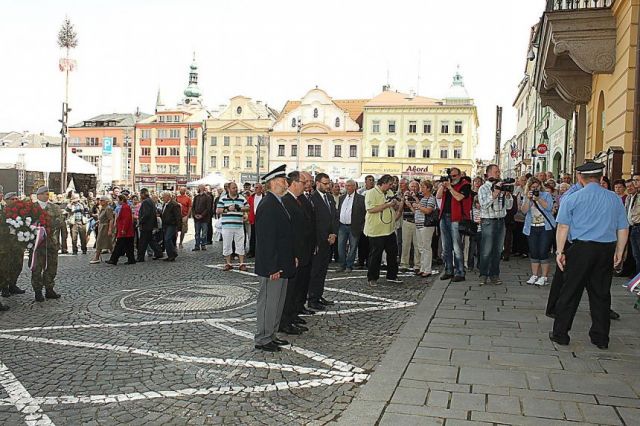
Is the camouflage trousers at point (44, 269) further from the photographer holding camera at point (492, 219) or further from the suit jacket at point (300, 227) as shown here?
the photographer holding camera at point (492, 219)

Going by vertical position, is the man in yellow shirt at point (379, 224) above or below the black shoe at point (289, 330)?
above

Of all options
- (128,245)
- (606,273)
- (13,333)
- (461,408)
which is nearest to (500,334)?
(606,273)

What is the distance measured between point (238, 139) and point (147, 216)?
68.4m

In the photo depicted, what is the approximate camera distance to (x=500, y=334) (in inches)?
259

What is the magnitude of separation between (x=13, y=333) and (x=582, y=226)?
260 inches

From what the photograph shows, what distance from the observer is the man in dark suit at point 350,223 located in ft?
39.0

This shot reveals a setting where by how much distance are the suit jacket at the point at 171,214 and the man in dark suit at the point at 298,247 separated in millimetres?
7417

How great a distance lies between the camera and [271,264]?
6.04 meters

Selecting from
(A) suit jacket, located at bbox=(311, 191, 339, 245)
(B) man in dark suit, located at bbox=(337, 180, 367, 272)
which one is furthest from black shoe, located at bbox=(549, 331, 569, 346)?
(B) man in dark suit, located at bbox=(337, 180, 367, 272)

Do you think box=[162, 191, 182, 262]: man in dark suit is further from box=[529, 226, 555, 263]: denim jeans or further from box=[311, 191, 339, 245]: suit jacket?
box=[529, 226, 555, 263]: denim jeans

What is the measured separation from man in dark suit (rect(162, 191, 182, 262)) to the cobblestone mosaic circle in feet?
12.0

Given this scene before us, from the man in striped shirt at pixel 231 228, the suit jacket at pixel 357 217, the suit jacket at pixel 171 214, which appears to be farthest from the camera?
the suit jacket at pixel 171 214

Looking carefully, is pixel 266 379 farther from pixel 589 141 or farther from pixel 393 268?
pixel 589 141

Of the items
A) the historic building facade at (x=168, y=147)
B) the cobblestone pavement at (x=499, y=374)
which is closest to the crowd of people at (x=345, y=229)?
the cobblestone pavement at (x=499, y=374)
